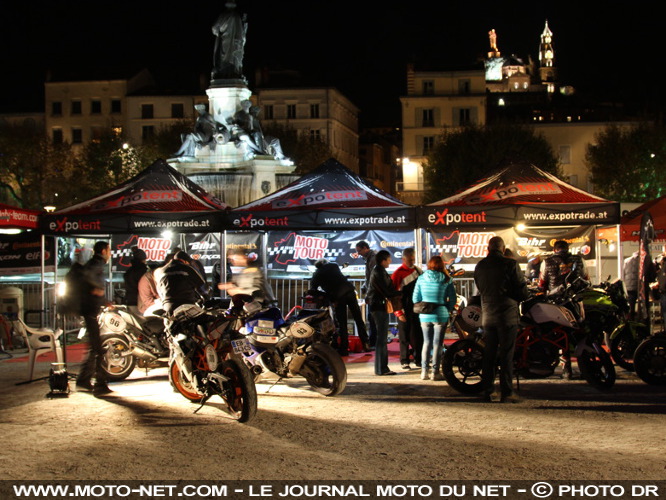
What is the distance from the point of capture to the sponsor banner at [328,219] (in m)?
16.2

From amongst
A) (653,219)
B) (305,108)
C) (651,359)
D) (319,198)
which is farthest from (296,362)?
(305,108)

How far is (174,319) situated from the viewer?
10.0 meters

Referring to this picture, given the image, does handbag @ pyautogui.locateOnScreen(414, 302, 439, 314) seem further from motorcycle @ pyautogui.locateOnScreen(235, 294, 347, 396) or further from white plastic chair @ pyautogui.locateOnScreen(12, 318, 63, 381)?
white plastic chair @ pyautogui.locateOnScreen(12, 318, 63, 381)

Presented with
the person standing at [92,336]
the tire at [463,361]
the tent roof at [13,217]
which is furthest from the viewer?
the tent roof at [13,217]

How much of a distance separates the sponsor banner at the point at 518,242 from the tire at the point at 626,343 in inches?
203

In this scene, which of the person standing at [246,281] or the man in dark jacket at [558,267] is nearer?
the person standing at [246,281]

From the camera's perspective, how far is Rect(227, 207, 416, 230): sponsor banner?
16.2 metres

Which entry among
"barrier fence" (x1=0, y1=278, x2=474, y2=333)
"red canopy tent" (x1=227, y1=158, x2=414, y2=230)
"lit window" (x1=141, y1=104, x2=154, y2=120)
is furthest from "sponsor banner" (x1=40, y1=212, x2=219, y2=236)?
"lit window" (x1=141, y1=104, x2=154, y2=120)

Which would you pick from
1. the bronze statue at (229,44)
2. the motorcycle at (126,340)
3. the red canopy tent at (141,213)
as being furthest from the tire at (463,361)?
the bronze statue at (229,44)

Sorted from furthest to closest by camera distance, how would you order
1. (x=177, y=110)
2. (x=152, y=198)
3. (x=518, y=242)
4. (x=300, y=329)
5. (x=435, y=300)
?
1. (x=177, y=110)
2. (x=518, y=242)
3. (x=152, y=198)
4. (x=435, y=300)
5. (x=300, y=329)

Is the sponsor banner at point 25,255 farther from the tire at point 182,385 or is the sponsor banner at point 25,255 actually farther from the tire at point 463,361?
the tire at point 463,361

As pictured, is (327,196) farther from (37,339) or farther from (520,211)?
(37,339)

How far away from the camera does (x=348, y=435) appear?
8.34 m

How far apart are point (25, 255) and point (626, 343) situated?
1254 centimetres
